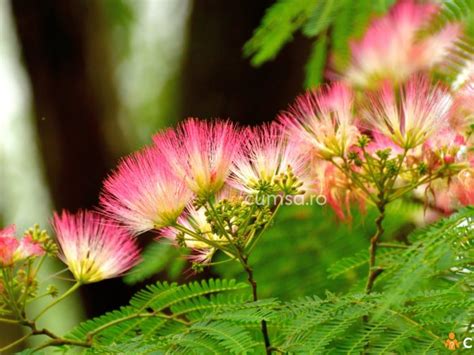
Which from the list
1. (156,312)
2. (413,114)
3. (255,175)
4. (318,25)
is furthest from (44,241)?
(318,25)

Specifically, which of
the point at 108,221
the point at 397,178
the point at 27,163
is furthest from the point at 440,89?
the point at 27,163

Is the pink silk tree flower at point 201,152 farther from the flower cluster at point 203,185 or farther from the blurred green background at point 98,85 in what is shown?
the blurred green background at point 98,85

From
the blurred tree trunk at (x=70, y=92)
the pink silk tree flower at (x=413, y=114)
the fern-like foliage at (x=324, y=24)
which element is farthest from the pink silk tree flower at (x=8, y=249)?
the blurred tree trunk at (x=70, y=92)

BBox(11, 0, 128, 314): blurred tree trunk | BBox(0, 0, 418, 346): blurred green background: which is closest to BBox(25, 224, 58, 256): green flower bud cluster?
BBox(0, 0, 418, 346): blurred green background

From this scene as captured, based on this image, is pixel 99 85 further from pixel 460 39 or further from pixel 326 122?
pixel 326 122

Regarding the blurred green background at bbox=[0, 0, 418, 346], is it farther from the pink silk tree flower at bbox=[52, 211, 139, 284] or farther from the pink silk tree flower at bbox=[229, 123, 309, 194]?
the pink silk tree flower at bbox=[229, 123, 309, 194]

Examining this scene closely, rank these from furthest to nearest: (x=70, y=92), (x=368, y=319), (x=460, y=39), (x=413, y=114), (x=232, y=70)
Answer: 1. (x=70, y=92)
2. (x=232, y=70)
3. (x=460, y=39)
4. (x=413, y=114)
5. (x=368, y=319)

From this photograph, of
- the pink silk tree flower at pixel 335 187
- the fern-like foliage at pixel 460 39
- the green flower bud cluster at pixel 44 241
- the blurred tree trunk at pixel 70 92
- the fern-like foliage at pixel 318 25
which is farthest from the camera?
the blurred tree trunk at pixel 70 92

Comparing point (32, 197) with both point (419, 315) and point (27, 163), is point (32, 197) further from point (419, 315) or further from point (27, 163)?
point (419, 315)
